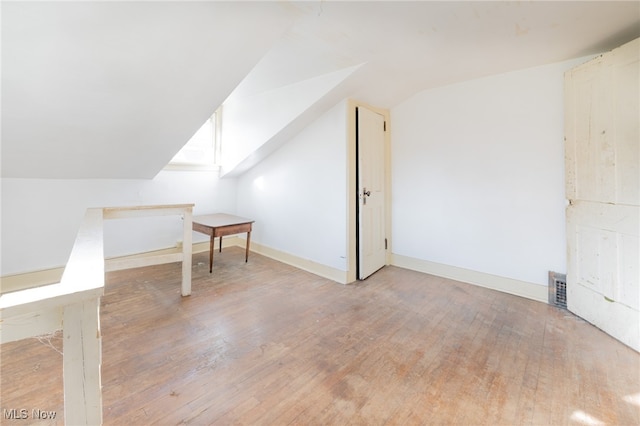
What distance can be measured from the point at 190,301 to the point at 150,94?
182 cm

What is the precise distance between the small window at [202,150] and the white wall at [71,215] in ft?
0.50

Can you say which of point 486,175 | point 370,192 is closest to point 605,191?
point 486,175

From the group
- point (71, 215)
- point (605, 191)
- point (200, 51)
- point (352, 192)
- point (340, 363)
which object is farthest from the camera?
point (71, 215)

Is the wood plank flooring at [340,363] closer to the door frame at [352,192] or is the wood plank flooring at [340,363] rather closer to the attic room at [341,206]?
the attic room at [341,206]

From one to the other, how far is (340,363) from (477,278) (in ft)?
6.70

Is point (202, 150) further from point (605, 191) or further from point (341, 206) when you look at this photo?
point (605, 191)

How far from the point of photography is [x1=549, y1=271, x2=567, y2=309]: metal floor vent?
2402 mm

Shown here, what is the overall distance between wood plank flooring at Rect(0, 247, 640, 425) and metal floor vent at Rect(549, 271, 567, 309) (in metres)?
0.16

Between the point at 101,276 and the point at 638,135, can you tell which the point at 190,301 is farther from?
the point at 638,135

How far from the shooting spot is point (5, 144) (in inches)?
86.4

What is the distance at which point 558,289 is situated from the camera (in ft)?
8.01

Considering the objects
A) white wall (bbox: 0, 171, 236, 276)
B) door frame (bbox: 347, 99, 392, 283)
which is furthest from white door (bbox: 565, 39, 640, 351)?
white wall (bbox: 0, 171, 236, 276)

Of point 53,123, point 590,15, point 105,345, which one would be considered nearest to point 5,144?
point 53,123

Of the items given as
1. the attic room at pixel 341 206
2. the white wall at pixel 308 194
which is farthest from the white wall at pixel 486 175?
the white wall at pixel 308 194
